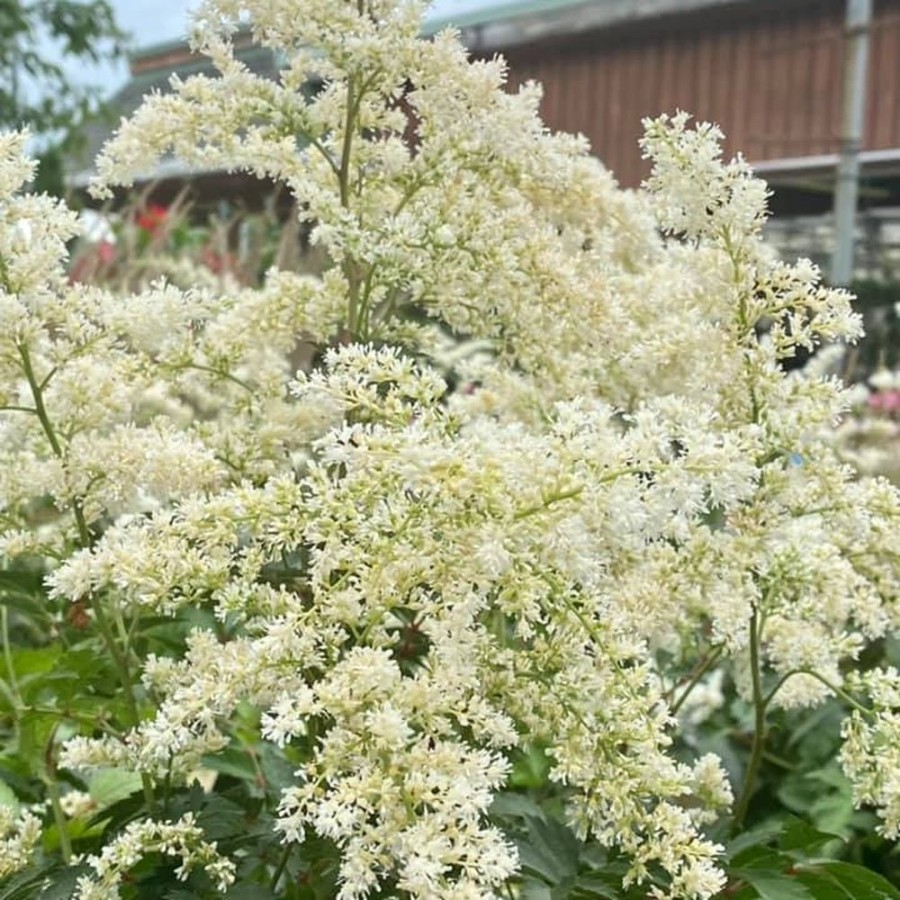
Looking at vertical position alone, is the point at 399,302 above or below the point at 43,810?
above

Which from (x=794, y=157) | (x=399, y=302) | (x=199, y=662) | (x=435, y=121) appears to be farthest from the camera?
(x=794, y=157)

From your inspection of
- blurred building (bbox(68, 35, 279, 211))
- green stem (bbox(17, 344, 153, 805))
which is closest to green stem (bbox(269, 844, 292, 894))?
green stem (bbox(17, 344, 153, 805))

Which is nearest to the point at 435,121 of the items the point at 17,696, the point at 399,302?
the point at 399,302

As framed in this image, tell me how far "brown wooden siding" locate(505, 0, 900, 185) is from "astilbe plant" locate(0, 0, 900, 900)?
11.0 feet

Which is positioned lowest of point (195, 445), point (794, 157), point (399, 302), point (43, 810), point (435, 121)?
point (43, 810)

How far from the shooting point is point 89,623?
4.53 ft

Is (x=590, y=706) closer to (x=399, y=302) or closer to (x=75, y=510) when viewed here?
(x=75, y=510)

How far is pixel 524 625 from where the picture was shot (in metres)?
0.94

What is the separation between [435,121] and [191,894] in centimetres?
71

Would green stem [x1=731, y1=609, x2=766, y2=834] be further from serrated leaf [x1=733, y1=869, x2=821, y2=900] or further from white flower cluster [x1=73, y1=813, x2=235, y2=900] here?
white flower cluster [x1=73, y1=813, x2=235, y2=900]

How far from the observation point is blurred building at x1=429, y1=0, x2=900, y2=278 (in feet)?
14.6

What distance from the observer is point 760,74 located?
5.09 meters

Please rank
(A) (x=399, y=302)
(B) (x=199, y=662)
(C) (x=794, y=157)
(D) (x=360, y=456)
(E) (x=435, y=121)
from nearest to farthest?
(D) (x=360, y=456) < (B) (x=199, y=662) < (E) (x=435, y=121) < (A) (x=399, y=302) < (C) (x=794, y=157)

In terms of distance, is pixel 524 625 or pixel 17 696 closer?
pixel 524 625
